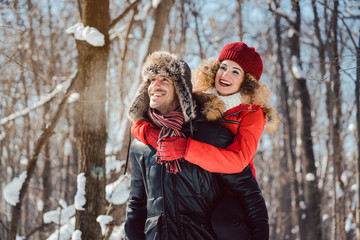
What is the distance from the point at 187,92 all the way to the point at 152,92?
0.26 metres

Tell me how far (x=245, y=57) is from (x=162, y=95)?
756 millimetres

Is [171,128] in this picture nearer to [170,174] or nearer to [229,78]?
[170,174]

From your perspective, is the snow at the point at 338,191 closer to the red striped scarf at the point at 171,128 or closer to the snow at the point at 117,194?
the snow at the point at 117,194

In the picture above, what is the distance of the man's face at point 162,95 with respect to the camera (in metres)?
2.23

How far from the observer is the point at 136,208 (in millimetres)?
2379

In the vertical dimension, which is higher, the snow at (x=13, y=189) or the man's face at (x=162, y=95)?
the man's face at (x=162, y=95)

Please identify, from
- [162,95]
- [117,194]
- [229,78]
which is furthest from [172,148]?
[117,194]

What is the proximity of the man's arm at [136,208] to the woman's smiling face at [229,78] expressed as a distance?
853 mm

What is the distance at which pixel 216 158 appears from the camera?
1990 mm

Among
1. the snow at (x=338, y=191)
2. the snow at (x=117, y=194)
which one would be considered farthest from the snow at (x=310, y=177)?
the snow at (x=117, y=194)

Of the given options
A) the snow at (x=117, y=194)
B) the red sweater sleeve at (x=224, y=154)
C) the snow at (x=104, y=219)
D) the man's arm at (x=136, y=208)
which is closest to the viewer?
the red sweater sleeve at (x=224, y=154)

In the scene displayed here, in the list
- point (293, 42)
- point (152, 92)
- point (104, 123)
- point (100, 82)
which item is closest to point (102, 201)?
point (104, 123)

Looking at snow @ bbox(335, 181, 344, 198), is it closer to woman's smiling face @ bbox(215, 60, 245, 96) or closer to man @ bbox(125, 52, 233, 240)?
woman's smiling face @ bbox(215, 60, 245, 96)

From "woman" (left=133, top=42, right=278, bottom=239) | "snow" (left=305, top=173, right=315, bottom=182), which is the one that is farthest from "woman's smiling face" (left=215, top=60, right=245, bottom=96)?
"snow" (left=305, top=173, right=315, bottom=182)
